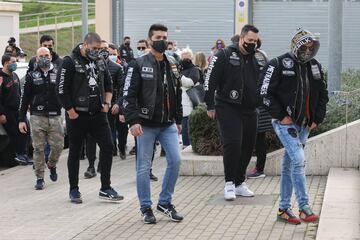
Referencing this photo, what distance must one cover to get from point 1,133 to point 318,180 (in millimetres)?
5548

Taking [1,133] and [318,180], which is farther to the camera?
[1,133]

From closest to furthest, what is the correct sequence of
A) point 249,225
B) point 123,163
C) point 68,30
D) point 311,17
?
point 249,225, point 123,163, point 311,17, point 68,30

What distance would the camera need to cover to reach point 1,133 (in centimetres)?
1314

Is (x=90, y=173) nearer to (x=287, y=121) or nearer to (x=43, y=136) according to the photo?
(x=43, y=136)

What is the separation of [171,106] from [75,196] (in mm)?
2028

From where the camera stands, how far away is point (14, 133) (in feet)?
43.3

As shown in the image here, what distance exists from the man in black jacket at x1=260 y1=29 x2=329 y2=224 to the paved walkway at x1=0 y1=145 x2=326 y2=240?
46 centimetres

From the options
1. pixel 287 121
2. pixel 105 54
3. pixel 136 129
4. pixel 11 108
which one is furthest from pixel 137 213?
pixel 11 108

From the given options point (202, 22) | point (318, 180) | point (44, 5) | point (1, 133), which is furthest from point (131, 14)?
point (44, 5)

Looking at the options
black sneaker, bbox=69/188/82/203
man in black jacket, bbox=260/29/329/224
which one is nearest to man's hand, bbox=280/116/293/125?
man in black jacket, bbox=260/29/329/224

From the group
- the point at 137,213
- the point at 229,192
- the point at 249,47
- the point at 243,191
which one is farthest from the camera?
the point at 243,191

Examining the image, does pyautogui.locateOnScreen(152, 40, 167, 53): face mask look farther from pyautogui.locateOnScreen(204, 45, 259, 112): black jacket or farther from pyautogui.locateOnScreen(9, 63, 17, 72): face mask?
pyautogui.locateOnScreen(9, 63, 17, 72): face mask

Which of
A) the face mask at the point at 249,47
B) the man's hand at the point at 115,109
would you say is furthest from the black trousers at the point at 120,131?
the face mask at the point at 249,47

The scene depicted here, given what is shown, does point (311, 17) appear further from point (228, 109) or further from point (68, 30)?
point (68, 30)
